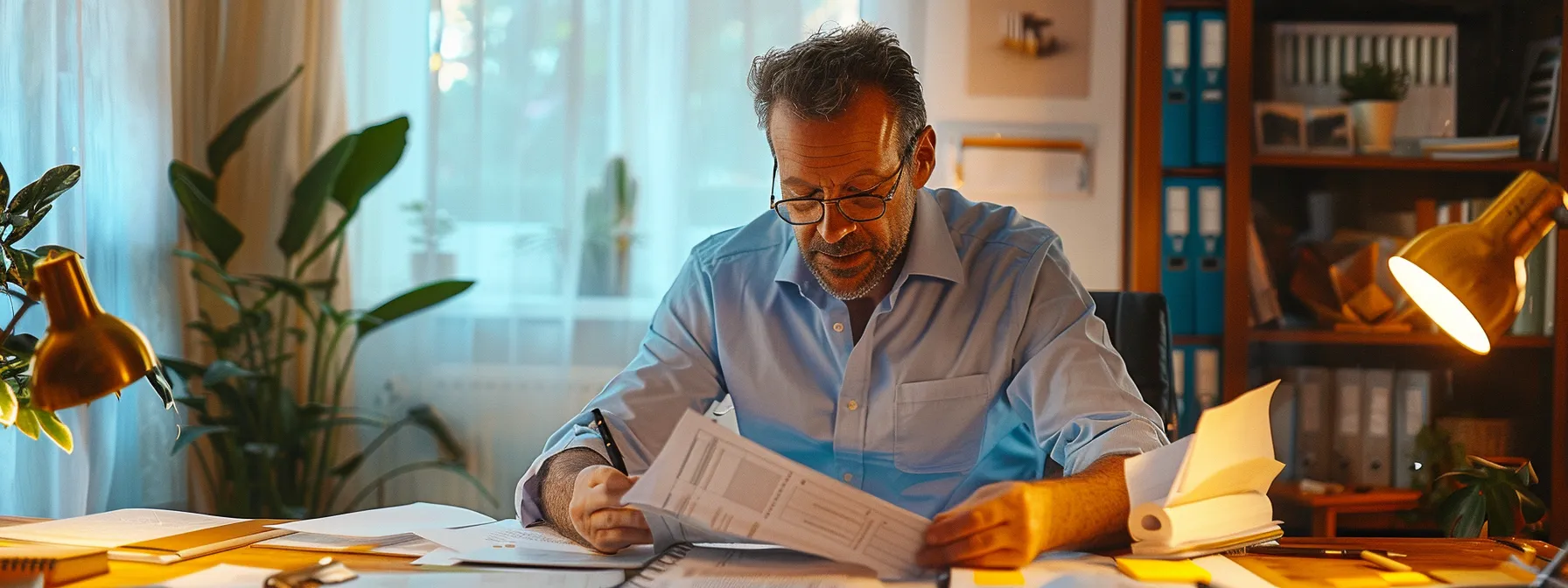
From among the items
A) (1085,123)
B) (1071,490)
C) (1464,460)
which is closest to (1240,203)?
(1085,123)

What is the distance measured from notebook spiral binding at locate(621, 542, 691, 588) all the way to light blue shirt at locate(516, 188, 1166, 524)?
24cm

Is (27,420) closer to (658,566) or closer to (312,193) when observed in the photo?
(658,566)

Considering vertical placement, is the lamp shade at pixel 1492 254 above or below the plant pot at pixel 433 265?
above

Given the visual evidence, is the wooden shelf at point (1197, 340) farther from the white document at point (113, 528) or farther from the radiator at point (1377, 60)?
the white document at point (113, 528)

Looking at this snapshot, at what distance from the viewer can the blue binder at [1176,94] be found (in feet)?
8.62

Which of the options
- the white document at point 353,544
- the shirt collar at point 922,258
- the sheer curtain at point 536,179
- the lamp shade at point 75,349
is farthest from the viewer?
the sheer curtain at point 536,179

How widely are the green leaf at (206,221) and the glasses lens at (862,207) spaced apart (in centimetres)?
169

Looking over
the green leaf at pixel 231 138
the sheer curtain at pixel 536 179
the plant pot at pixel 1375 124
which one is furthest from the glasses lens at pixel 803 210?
the plant pot at pixel 1375 124

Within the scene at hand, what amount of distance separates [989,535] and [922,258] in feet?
1.72

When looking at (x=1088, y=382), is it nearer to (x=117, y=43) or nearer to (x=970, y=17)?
(x=970, y=17)

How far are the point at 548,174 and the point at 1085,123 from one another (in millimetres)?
1333

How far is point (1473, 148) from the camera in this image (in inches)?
102

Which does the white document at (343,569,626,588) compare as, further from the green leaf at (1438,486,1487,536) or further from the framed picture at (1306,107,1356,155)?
the framed picture at (1306,107,1356,155)

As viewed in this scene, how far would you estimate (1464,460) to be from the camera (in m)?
2.44
